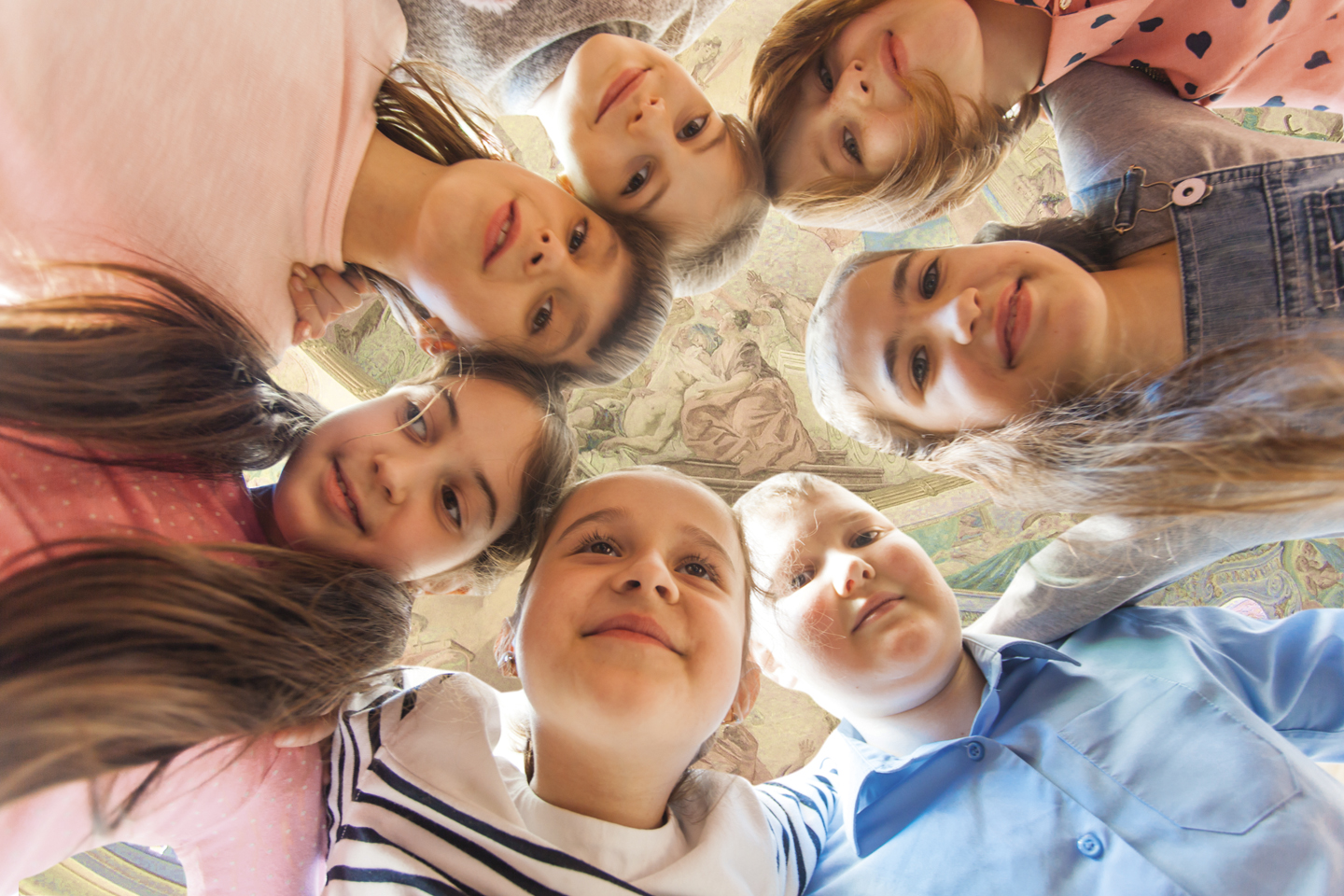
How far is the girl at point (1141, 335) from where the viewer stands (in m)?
1.52

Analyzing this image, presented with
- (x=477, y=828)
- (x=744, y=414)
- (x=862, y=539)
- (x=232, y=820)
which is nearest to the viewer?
(x=477, y=828)

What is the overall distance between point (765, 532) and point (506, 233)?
50.6 inches

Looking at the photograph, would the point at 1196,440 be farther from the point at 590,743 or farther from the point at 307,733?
the point at 307,733

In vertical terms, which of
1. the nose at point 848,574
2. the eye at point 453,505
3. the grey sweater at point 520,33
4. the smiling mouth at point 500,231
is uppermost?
the grey sweater at point 520,33

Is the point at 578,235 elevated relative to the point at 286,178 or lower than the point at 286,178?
lower

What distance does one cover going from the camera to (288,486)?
5.65 feet

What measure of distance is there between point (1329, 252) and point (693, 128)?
5.42 feet

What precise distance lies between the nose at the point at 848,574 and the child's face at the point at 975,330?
0.46 meters

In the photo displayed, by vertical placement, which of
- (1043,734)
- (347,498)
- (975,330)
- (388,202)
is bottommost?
(1043,734)

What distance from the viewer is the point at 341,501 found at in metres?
1.70

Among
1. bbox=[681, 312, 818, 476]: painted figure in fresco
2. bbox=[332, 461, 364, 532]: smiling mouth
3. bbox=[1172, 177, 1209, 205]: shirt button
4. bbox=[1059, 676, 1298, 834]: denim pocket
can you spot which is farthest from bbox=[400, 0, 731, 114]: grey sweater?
bbox=[681, 312, 818, 476]: painted figure in fresco

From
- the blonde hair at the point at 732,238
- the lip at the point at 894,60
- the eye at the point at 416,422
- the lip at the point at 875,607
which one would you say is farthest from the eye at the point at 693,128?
the lip at the point at 875,607

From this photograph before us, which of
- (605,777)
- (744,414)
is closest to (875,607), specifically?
(605,777)

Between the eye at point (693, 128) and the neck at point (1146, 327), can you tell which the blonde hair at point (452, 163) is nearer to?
the eye at point (693, 128)
